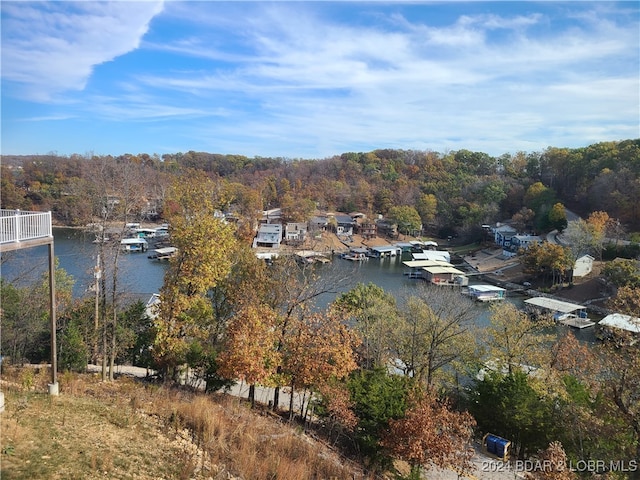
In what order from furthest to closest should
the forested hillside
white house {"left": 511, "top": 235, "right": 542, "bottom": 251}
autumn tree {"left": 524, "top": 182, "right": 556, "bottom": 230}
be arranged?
autumn tree {"left": 524, "top": 182, "right": 556, "bottom": 230}
the forested hillside
white house {"left": 511, "top": 235, "right": 542, "bottom": 251}

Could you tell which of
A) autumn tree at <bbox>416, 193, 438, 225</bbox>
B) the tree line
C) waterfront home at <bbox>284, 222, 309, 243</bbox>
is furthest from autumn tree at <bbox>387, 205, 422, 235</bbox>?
the tree line

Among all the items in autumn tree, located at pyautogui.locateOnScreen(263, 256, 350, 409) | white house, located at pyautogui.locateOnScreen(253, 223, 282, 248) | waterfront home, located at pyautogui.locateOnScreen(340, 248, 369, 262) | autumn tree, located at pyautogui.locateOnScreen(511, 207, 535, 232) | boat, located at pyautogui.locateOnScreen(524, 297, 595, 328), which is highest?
autumn tree, located at pyautogui.locateOnScreen(511, 207, 535, 232)

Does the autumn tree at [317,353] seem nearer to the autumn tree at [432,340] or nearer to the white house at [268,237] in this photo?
the autumn tree at [432,340]

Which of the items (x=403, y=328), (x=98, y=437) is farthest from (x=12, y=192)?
(x=98, y=437)

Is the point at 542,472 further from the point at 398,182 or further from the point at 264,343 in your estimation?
the point at 398,182

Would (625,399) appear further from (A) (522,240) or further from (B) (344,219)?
(B) (344,219)

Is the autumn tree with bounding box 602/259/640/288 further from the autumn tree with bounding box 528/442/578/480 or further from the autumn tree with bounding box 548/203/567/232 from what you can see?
the autumn tree with bounding box 528/442/578/480
